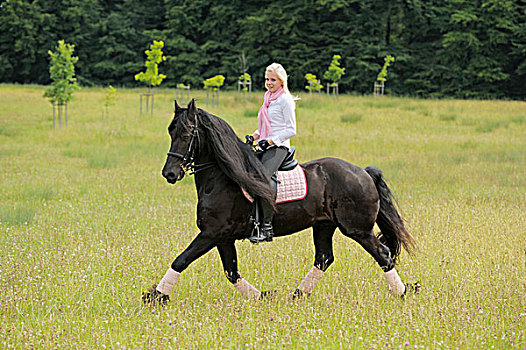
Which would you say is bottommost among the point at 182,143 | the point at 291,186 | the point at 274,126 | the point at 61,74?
the point at 291,186

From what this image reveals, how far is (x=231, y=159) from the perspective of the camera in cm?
601

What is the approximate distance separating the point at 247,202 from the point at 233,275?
85cm

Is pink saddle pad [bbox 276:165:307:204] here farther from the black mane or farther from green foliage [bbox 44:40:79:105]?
Result: green foliage [bbox 44:40:79:105]

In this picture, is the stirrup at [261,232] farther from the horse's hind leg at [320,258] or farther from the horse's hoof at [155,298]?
the horse's hoof at [155,298]

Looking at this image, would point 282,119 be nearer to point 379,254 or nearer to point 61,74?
point 379,254

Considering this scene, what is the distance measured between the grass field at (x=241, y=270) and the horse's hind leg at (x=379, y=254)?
0.17m

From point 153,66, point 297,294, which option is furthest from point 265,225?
point 153,66

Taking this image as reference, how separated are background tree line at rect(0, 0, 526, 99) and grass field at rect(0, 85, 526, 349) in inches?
1467

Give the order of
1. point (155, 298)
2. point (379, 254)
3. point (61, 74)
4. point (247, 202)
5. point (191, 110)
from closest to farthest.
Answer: point (191, 110) < point (155, 298) < point (247, 202) < point (379, 254) < point (61, 74)

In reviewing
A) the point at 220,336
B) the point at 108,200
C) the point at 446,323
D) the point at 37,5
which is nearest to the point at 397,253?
the point at 446,323

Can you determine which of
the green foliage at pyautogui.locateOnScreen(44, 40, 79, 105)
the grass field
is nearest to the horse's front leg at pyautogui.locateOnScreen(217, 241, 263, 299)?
the grass field

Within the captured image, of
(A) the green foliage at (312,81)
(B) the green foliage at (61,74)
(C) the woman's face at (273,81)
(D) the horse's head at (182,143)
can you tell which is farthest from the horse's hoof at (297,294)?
(A) the green foliage at (312,81)

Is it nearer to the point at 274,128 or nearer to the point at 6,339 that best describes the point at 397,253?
the point at 274,128

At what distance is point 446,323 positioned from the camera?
560 centimetres
